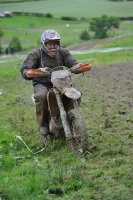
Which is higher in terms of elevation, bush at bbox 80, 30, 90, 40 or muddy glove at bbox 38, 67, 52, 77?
muddy glove at bbox 38, 67, 52, 77

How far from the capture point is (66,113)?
23.2ft

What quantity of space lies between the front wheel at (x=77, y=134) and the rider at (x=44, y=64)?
0.76m

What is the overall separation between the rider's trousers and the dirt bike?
3.5 inches

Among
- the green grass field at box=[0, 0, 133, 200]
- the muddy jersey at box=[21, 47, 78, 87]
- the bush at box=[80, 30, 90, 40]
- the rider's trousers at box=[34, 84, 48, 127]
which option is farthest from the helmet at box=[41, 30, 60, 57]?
the bush at box=[80, 30, 90, 40]

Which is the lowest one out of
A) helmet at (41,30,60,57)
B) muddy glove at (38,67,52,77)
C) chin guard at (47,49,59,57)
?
muddy glove at (38,67,52,77)

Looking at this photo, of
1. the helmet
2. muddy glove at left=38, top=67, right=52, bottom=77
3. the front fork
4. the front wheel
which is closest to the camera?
the front wheel

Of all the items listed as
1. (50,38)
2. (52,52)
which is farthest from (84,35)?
(50,38)

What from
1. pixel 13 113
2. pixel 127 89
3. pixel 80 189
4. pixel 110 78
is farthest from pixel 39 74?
pixel 110 78

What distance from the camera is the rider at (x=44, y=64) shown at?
732 cm

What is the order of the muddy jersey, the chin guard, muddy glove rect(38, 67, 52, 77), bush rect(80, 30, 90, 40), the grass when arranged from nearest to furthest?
the grass → muddy glove rect(38, 67, 52, 77) → the chin guard → the muddy jersey → bush rect(80, 30, 90, 40)

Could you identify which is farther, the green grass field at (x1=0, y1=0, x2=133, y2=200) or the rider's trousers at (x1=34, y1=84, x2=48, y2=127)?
the rider's trousers at (x1=34, y1=84, x2=48, y2=127)

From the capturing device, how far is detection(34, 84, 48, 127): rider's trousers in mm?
7340

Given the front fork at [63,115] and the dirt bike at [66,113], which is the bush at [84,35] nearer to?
the dirt bike at [66,113]

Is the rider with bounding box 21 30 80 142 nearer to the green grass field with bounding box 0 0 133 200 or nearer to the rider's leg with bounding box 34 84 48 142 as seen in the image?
the rider's leg with bounding box 34 84 48 142
